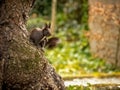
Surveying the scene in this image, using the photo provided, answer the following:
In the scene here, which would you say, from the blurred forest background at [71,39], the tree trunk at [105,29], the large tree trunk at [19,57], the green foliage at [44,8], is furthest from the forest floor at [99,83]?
the green foliage at [44,8]

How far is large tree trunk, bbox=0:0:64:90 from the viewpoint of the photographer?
7.26 m

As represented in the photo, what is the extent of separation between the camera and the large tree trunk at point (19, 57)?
726 centimetres

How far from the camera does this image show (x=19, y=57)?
289 inches

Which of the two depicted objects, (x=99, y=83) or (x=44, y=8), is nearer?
(x=99, y=83)

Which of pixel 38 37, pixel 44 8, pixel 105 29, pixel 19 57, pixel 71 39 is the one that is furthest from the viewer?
pixel 44 8

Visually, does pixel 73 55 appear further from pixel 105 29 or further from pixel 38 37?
pixel 38 37

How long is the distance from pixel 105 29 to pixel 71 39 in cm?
331

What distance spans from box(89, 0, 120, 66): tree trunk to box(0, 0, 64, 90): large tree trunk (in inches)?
248

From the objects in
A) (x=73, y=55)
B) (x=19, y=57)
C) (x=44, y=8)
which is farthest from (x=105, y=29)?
(x=19, y=57)

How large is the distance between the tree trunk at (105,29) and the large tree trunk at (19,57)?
6.31 m

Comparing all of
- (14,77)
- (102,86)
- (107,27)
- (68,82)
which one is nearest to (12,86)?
(14,77)

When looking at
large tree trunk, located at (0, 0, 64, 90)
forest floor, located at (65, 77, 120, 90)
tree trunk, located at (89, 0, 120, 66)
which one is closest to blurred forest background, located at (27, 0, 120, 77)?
tree trunk, located at (89, 0, 120, 66)

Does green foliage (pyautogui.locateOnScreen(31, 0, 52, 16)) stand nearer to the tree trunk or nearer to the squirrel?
Answer: the tree trunk

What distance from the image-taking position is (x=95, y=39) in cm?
1476
